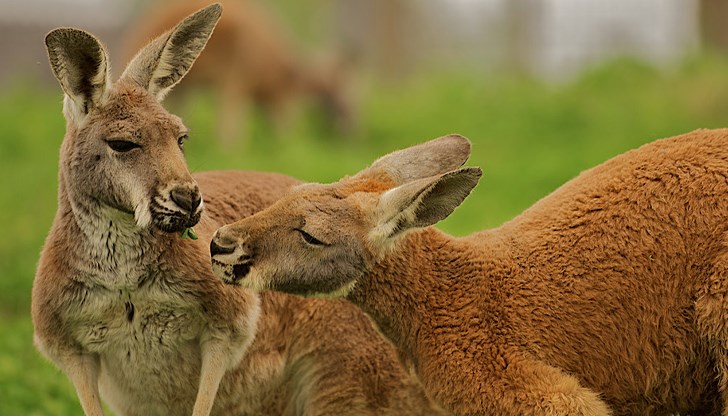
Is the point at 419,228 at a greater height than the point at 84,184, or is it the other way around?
the point at 419,228

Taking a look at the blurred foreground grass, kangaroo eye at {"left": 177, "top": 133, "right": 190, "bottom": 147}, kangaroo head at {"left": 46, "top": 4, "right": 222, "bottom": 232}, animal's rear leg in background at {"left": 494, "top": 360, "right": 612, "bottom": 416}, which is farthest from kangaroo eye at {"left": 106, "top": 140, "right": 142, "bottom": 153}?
the blurred foreground grass

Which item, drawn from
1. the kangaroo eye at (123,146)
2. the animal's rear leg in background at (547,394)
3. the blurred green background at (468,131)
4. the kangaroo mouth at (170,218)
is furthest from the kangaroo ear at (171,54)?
the blurred green background at (468,131)

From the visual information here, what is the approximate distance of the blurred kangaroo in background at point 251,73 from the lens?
45.8 feet

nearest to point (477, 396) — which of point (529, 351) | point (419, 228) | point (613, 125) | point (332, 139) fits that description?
point (529, 351)

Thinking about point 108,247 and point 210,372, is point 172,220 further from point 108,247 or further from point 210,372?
point 210,372

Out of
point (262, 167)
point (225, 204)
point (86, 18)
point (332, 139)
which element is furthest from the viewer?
point (86, 18)

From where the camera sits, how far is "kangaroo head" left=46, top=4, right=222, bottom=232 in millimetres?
5176

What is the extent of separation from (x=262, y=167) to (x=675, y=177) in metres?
6.77

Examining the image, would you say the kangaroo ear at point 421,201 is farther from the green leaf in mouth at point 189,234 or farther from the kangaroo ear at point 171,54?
the kangaroo ear at point 171,54

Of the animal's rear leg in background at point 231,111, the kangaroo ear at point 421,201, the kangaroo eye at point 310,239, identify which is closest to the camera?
the kangaroo ear at point 421,201

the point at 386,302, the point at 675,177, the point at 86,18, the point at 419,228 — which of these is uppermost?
the point at 675,177

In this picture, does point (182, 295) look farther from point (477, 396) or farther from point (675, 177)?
point (675, 177)

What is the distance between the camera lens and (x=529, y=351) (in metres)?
5.29

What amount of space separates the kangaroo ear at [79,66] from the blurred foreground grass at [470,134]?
3.40 meters
